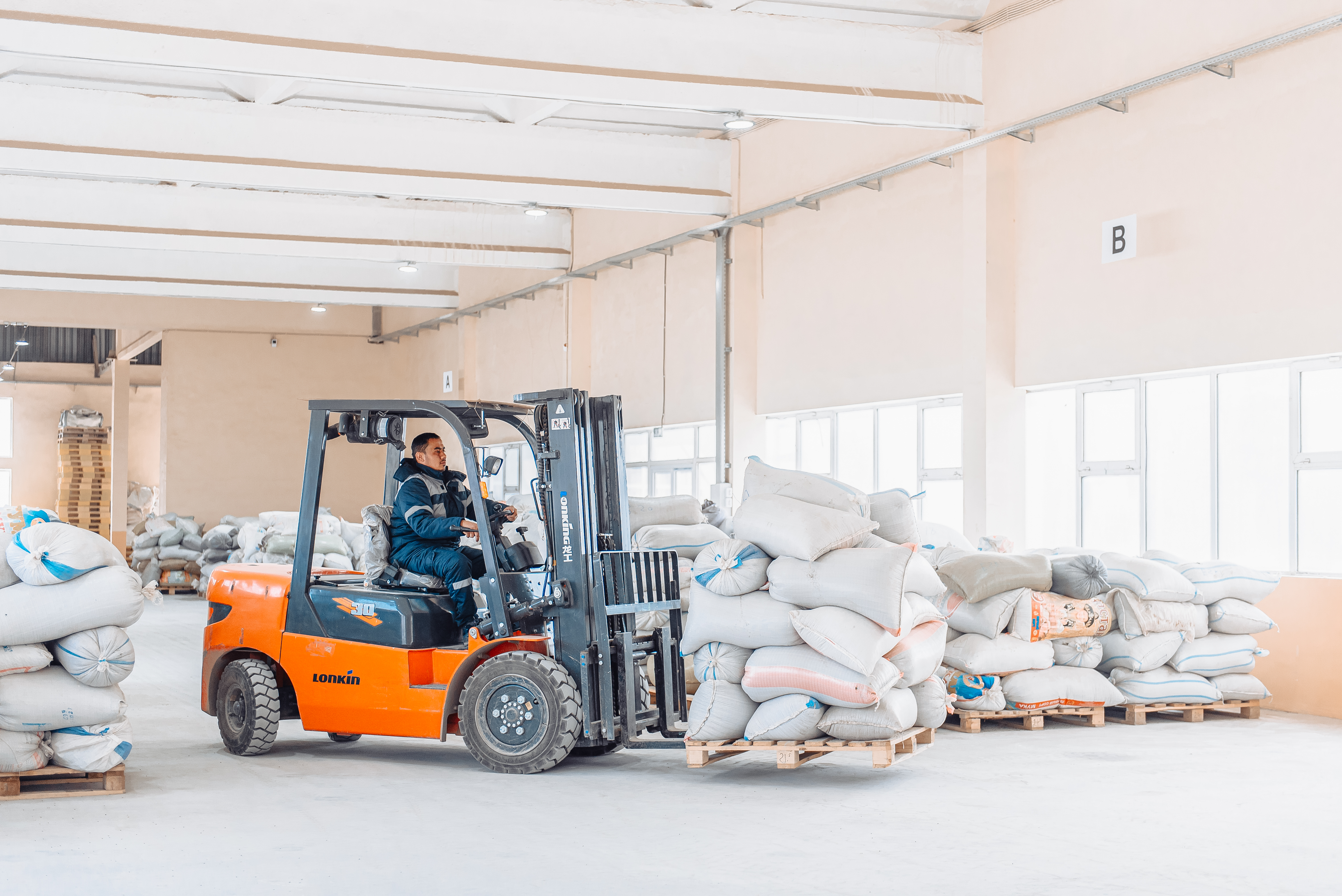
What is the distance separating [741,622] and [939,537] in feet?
10.6

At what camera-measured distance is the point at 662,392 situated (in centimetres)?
1526

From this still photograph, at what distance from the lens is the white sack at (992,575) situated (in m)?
7.79

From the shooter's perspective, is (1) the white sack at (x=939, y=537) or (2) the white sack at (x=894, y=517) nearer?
(2) the white sack at (x=894, y=517)

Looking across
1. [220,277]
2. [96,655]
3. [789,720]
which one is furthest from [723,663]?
[220,277]

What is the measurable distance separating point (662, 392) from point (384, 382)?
423 inches

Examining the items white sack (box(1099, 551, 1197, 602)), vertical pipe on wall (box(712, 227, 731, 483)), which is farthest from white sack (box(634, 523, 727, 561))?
vertical pipe on wall (box(712, 227, 731, 483))

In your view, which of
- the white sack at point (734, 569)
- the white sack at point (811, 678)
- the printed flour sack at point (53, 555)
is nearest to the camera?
the printed flour sack at point (53, 555)

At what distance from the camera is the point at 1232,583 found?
8.28 metres

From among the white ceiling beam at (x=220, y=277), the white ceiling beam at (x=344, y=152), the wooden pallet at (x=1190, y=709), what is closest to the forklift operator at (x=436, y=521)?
the wooden pallet at (x=1190, y=709)

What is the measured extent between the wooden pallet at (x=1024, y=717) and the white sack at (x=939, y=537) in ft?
4.05

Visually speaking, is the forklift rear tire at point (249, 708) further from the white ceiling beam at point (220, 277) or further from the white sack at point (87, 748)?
the white ceiling beam at point (220, 277)

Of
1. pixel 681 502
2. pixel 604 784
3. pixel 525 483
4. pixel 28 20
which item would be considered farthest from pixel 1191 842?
pixel 525 483

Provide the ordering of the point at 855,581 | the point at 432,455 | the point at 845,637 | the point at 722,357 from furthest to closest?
the point at 722,357 < the point at 432,455 < the point at 855,581 < the point at 845,637

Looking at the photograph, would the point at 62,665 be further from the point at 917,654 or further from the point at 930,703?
the point at 930,703
